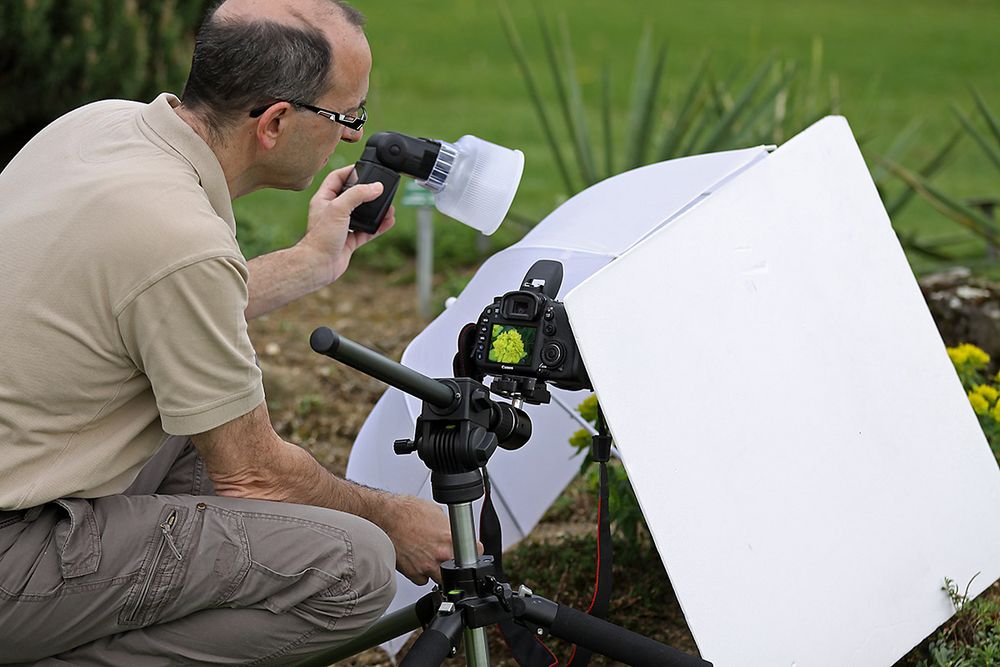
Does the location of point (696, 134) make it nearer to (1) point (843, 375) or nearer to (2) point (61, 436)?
(1) point (843, 375)

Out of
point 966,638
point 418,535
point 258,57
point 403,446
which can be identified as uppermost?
point 258,57

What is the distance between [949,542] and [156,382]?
1469 millimetres

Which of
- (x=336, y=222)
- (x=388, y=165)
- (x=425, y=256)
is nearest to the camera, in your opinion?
(x=388, y=165)

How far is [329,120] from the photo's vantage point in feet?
7.77

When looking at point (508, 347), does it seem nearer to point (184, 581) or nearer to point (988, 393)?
point (184, 581)

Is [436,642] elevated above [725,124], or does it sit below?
below

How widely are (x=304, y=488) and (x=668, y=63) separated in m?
8.68

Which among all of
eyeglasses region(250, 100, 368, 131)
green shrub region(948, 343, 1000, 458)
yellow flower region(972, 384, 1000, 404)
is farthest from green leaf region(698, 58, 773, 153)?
eyeglasses region(250, 100, 368, 131)

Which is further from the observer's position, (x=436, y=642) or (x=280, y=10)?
(x=280, y=10)

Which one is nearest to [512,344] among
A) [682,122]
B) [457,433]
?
[457,433]

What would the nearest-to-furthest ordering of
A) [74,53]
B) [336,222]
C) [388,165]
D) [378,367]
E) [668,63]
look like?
[378,367] → [388,165] → [336,222] → [74,53] → [668,63]

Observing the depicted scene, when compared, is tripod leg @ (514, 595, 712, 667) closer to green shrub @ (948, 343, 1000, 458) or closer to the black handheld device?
the black handheld device

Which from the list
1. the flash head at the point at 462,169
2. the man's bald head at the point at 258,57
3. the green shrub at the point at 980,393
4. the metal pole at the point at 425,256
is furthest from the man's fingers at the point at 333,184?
the metal pole at the point at 425,256

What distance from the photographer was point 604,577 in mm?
2229
